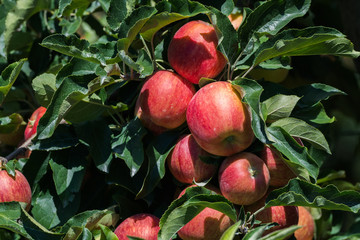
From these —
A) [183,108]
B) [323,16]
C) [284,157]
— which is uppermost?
[183,108]

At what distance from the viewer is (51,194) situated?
1.38 meters

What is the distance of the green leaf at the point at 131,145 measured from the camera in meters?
1.21

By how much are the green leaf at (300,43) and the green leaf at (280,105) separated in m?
0.09

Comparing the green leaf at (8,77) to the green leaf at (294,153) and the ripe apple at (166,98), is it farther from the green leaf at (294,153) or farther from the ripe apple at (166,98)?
the green leaf at (294,153)

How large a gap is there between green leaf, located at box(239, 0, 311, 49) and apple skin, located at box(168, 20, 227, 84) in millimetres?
68

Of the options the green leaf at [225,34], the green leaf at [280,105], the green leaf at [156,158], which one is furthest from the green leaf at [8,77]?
the green leaf at [280,105]

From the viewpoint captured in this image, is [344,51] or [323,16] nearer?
[344,51]

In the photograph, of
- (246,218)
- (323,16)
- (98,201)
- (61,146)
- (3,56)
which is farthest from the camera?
(323,16)

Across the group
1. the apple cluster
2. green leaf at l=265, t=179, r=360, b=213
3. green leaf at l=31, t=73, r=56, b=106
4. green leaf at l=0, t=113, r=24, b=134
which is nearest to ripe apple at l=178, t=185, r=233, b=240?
the apple cluster

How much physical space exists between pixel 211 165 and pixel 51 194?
16.6 inches

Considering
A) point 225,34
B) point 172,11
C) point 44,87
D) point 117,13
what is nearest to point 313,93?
point 225,34

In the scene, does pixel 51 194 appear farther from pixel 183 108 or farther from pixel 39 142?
pixel 183 108

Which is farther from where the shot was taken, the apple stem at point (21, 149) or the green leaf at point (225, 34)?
the apple stem at point (21, 149)

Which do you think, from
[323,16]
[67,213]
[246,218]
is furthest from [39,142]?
[323,16]
